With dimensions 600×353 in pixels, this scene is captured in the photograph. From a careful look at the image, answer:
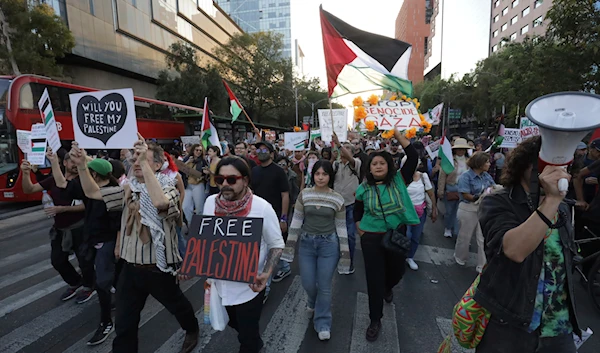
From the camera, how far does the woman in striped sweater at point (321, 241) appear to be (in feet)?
10.4

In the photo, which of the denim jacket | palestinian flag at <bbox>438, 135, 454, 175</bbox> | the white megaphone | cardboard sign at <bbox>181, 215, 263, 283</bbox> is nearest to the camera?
the white megaphone

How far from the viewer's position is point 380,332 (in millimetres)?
3217

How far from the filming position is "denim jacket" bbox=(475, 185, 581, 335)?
59.6 inches

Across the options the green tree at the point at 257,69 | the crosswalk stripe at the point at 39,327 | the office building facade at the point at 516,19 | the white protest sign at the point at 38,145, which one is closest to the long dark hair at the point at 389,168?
the crosswalk stripe at the point at 39,327

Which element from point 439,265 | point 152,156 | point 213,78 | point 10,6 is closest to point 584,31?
point 439,265

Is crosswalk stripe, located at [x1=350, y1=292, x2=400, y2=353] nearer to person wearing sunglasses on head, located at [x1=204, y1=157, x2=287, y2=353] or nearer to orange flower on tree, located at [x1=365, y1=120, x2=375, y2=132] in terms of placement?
person wearing sunglasses on head, located at [x1=204, y1=157, x2=287, y2=353]

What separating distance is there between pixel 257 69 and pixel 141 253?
130 ft

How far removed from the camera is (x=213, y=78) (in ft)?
101

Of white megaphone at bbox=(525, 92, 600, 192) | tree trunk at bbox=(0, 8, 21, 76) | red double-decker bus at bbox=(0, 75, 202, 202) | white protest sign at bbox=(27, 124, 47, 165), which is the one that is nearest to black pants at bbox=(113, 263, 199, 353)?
white megaphone at bbox=(525, 92, 600, 192)

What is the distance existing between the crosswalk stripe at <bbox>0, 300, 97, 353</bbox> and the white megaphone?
4371 millimetres

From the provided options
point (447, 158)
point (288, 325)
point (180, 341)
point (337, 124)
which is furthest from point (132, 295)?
point (337, 124)

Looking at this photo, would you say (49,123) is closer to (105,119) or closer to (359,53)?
(105,119)

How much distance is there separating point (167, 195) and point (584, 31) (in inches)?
521

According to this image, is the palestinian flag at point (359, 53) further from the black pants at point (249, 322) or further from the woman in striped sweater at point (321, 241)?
the black pants at point (249, 322)
